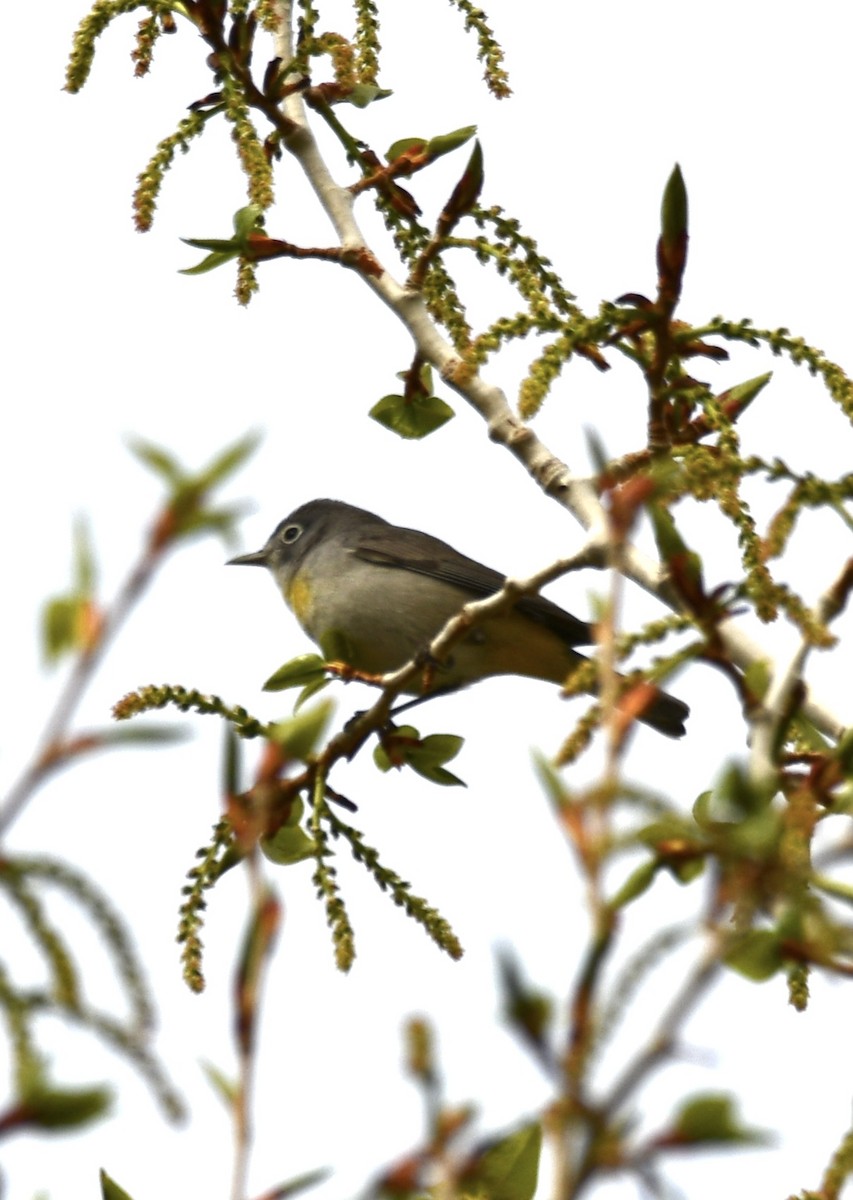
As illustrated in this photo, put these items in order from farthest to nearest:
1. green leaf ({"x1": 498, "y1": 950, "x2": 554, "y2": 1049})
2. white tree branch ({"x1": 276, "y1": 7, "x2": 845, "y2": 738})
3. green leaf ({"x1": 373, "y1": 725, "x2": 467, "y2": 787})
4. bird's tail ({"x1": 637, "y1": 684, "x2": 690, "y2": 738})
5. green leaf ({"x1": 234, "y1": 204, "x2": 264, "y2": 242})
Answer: bird's tail ({"x1": 637, "y1": 684, "x2": 690, "y2": 738}) < green leaf ({"x1": 373, "y1": 725, "x2": 467, "y2": 787}) < green leaf ({"x1": 234, "y1": 204, "x2": 264, "y2": 242}) < white tree branch ({"x1": 276, "y1": 7, "x2": 845, "y2": 738}) < green leaf ({"x1": 498, "y1": 950, "x2": 554, "y2": 1049})

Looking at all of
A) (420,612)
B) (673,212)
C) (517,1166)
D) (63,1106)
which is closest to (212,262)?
(673,212)

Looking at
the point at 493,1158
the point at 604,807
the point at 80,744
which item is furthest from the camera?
the point at 493,1158

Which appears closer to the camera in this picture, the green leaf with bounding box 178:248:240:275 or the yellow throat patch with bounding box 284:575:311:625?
the green leaf with bounding box 178:248:240:275

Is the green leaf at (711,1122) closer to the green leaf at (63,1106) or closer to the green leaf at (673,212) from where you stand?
the green leaf at (63,1106)

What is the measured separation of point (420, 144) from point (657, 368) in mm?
1123

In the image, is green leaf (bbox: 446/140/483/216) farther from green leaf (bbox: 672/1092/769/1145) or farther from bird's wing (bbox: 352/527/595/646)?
bird's wing (bbox: 352/527/595/646)

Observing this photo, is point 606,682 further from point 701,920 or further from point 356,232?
point 356,232

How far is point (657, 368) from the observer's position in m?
3.72

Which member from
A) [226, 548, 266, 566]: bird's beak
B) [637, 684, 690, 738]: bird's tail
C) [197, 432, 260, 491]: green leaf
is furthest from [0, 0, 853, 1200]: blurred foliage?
[226, 548, 266, 566]: bird's beak

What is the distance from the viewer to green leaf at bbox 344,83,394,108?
448 centimetres

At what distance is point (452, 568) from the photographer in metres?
8.45

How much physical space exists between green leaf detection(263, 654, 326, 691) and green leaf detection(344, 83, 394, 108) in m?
1.46

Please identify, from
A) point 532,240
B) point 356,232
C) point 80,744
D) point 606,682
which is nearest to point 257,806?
point 80,744

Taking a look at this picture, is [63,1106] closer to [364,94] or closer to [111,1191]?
[111,1191]
